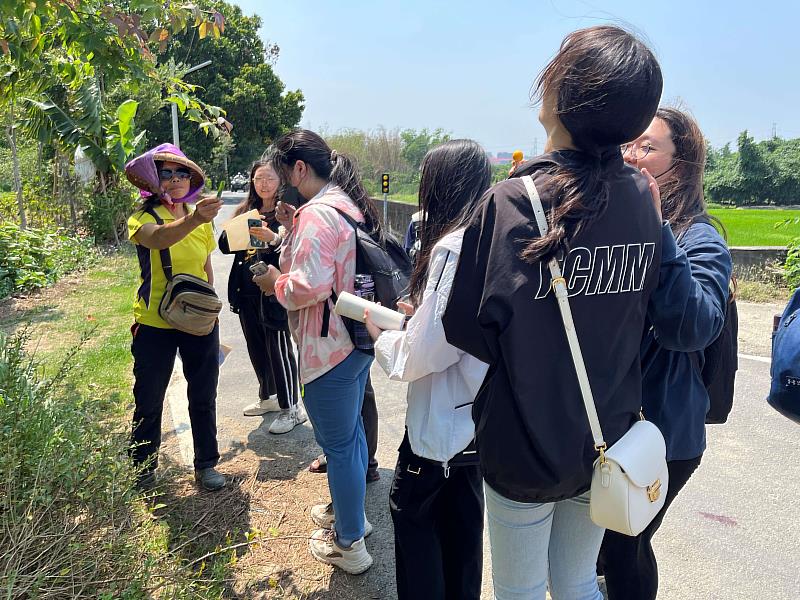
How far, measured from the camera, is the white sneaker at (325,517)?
10.1 ft

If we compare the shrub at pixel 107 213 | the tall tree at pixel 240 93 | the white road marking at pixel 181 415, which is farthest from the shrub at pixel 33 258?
the tall tree at pixel 240 93

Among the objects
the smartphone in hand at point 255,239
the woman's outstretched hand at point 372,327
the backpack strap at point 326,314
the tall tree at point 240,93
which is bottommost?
the backpack strap at point 326,314

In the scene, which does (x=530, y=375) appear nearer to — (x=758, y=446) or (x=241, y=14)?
(x=758, y=446)

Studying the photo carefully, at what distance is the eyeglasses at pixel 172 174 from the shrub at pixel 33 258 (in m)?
6.80

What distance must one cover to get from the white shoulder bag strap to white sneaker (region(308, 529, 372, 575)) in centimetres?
169

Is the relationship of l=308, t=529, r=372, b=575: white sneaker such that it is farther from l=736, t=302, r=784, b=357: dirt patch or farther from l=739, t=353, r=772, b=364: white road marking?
l=736, t=302, r=784, b=357: dirt patch

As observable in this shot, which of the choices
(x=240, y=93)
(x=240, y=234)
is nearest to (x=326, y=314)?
(x=240, y=234)

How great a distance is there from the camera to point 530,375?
4.46 feet

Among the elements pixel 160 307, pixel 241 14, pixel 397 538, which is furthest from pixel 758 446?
pixel 241 14

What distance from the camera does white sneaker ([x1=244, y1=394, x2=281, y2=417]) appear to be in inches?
182

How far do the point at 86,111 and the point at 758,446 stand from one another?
11830 mm

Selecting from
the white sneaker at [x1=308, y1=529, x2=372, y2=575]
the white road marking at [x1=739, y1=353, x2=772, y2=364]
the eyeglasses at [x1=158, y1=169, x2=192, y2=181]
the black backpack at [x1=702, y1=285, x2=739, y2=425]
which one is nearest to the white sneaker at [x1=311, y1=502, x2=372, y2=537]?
the white sneaker at [x1=308, y1=529, x2=372, y2=575]

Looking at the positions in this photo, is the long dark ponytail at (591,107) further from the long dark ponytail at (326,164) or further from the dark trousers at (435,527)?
the long dark ponytail at (326,164)

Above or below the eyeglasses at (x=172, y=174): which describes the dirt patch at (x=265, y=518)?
below
